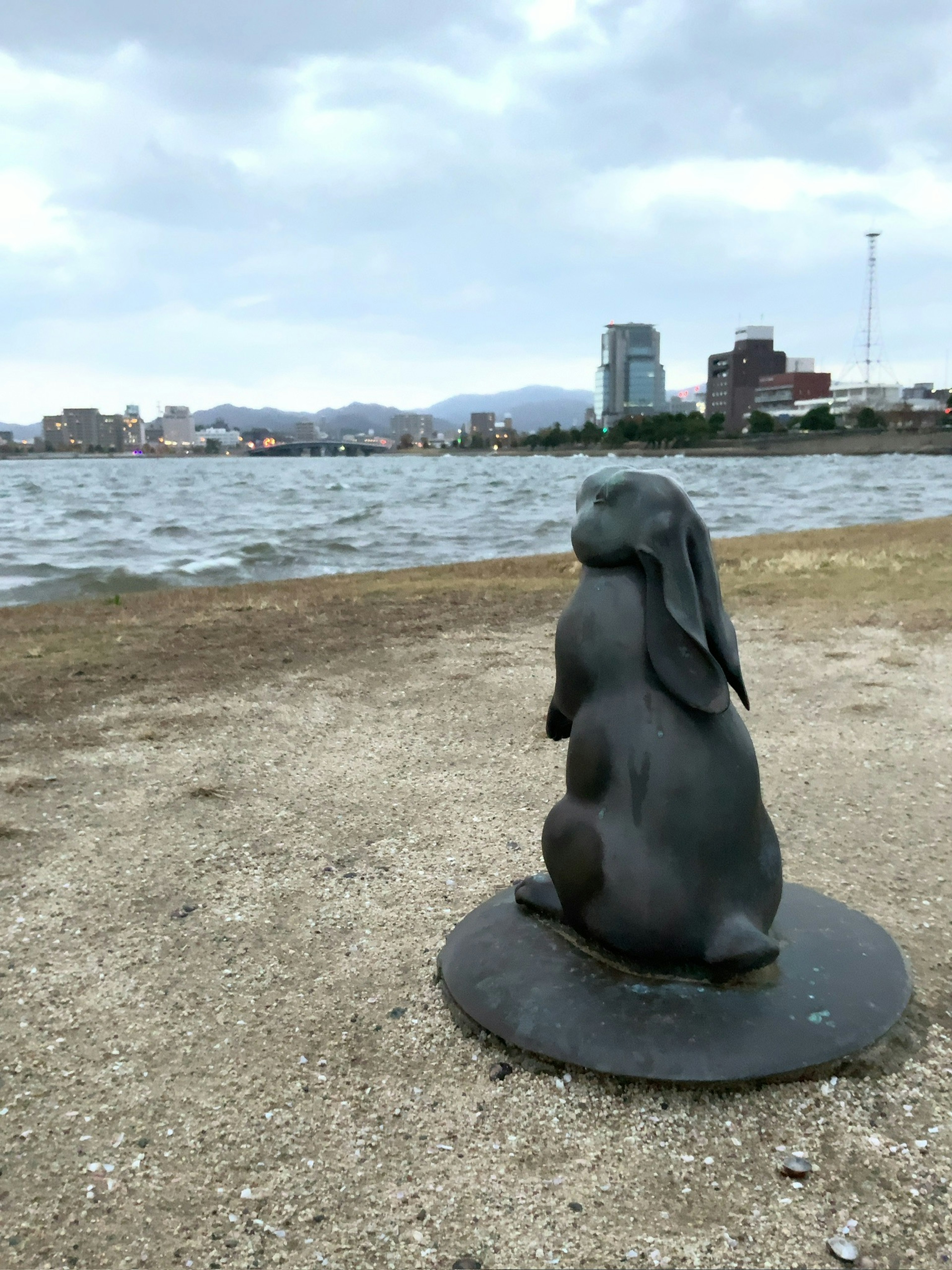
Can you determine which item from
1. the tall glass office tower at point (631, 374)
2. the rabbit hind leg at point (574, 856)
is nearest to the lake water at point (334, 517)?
the rabbit hind leg at point (574, 856)

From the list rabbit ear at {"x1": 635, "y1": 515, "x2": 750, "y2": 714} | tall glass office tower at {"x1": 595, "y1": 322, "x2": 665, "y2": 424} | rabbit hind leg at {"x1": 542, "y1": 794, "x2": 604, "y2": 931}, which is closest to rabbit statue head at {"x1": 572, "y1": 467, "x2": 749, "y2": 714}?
rabbit ear at {"x1": 635, "y1": 515, "x2": 750, "y2": 714}

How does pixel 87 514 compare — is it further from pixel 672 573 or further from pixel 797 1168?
pixel 797 1168

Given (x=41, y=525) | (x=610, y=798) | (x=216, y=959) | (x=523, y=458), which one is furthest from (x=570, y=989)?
(x=523, y=458)

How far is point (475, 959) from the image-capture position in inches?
154

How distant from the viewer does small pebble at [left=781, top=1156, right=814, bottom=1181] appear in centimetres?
293

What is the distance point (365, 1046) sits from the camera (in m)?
3.66

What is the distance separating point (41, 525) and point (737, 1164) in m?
30.8

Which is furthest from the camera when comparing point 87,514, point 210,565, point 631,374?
point 631,374

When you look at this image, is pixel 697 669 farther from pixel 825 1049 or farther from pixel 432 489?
pixel 432 489

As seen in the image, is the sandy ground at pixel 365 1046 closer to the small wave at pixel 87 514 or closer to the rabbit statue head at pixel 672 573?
the rabbit statue head at pixel 672 573

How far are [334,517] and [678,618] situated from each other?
95.0 feet

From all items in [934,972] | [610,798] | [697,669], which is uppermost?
[697,669]

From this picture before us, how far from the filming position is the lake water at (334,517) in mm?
20016

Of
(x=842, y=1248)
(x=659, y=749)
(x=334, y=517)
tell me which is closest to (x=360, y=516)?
(x=334, y=517)
